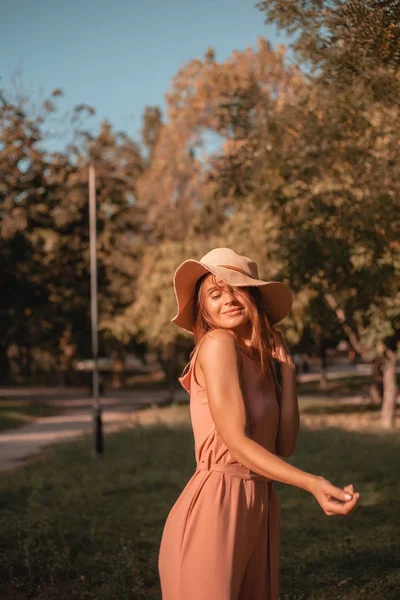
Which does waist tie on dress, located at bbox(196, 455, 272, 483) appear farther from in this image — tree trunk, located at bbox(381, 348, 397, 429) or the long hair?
tree trunk, located at bbox(381, 348, 397, 429)

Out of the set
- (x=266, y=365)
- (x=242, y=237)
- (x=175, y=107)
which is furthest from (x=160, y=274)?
(x=266, y=365)

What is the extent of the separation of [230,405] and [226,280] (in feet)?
1.53

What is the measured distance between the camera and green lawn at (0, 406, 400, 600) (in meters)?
6.16

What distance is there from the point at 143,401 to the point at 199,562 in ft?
117

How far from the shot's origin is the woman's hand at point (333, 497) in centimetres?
236

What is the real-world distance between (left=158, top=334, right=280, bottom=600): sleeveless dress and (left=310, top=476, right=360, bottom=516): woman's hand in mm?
467

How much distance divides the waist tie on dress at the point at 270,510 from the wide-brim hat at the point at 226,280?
58 centimetres

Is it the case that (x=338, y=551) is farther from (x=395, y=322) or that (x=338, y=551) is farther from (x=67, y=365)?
(x=67, y=365)

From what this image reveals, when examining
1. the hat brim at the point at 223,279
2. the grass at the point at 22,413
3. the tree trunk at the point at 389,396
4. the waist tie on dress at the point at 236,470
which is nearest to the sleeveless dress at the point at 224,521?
the waist tie on dress at the point at 236,470

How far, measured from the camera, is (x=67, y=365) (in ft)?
154

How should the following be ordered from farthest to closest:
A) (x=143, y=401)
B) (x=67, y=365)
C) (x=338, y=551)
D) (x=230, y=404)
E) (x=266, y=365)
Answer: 1. (x=67, y=365)
2. (x=143, y=401)
3. (x=338, y=551)
4. (x=266, y=365)
5. (x=230, y=404)

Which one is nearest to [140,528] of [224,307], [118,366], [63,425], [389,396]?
[224,307]

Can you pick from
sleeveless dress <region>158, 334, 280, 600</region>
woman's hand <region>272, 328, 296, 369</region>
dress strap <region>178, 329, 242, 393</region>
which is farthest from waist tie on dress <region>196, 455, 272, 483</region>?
woman's hand <region>272, 328, 296, 369</region>

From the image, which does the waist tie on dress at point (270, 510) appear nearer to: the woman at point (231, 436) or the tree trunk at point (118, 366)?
the woman at point (231, 436)
